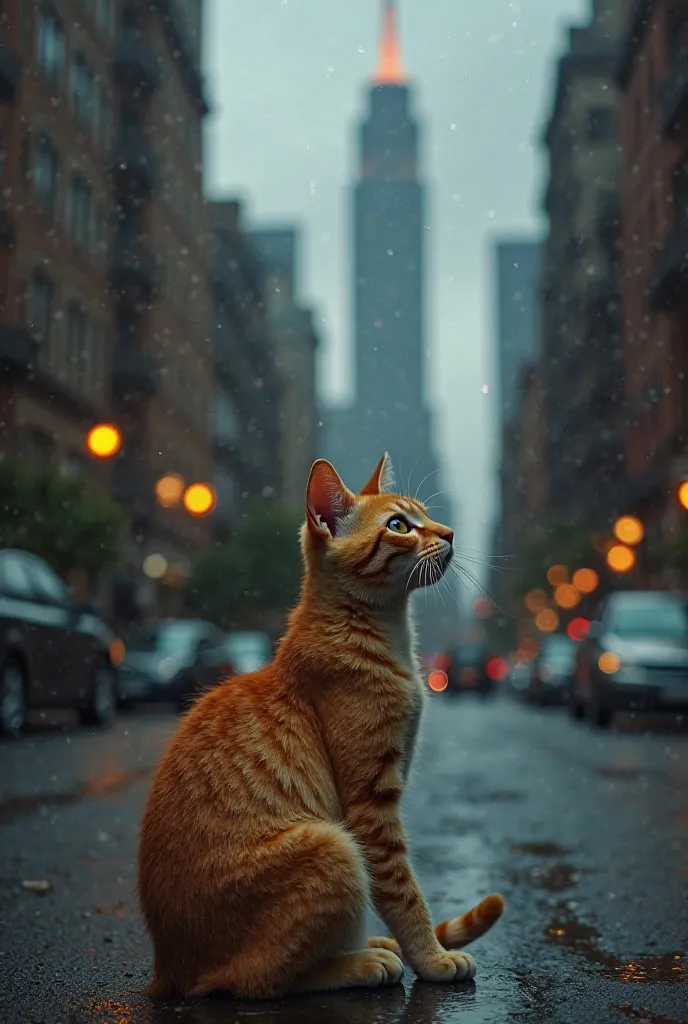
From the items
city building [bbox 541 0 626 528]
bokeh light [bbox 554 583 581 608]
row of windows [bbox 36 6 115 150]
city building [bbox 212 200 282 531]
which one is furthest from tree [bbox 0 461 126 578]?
bokeh light [bbox 554 583 581 608]

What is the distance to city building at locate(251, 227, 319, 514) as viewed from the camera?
3907 inches

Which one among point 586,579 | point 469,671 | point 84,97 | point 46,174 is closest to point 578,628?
point 469,671

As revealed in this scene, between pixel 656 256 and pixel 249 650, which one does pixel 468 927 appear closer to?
pixel 249 650

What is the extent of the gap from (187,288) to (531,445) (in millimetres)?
63198

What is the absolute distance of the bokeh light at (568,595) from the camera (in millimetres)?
61500

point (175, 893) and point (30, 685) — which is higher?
point (175, 893)

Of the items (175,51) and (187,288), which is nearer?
(175,51)

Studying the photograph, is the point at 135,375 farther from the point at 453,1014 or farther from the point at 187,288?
the point at 453,1014

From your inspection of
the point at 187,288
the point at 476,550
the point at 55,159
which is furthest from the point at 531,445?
the point at 476,550

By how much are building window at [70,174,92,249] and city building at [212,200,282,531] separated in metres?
30.7

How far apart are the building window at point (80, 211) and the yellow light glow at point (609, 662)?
1073 centimetres

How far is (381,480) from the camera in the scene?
4.40 meters

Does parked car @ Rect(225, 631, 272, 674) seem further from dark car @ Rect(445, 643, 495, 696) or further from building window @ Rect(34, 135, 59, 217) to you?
dark car @ Rect(445, 643, 495, 696)

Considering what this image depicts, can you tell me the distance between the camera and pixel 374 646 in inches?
152
